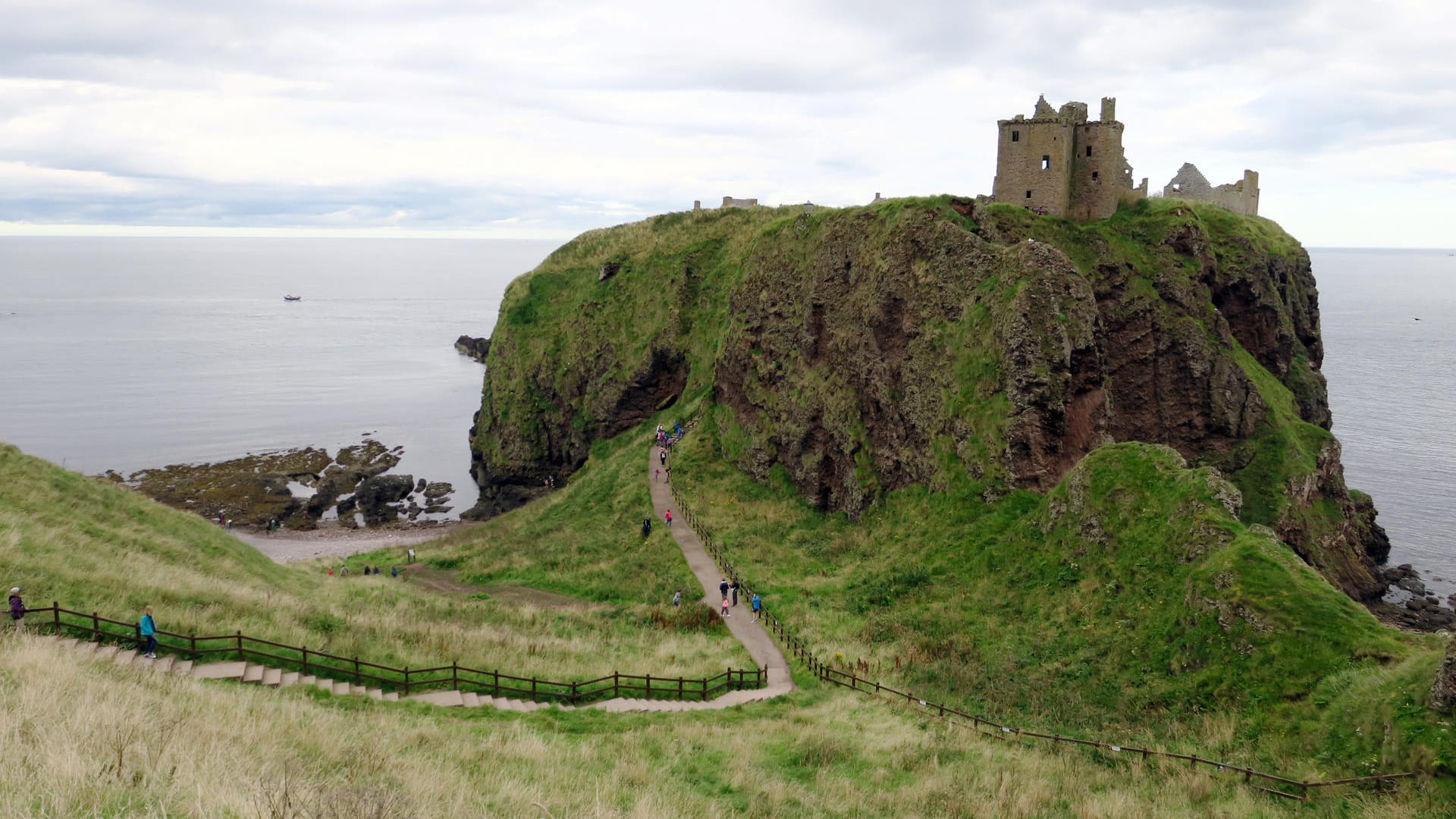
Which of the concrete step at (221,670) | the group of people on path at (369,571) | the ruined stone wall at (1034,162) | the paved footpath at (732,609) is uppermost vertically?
the ruined stone wall at (1034,162)

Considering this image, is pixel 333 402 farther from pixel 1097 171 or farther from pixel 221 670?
pixel 221 670

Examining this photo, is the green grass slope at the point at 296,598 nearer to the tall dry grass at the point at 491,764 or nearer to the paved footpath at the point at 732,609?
the paved footpath at the point at 732,609

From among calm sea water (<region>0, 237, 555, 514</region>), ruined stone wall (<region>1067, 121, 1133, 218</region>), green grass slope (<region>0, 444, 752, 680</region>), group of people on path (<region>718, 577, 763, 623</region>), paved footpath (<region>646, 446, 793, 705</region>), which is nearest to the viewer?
green grass slope (<region>0, 444, 752, 680</region>)

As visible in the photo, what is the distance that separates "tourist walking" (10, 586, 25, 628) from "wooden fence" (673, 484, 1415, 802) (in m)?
19.6

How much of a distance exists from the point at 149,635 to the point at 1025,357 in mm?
30081

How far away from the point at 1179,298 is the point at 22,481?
2041 inches

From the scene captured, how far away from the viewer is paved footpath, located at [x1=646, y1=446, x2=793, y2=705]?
26609 millimetres

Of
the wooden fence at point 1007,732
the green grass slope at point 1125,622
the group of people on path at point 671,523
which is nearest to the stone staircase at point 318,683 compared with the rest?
the wooden fence at point 1007,732

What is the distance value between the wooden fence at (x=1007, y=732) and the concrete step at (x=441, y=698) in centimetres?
1045

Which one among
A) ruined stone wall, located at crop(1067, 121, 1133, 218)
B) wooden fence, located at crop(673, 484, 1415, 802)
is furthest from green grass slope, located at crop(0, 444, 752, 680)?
ruined stone wall, located at crop(1067, 121, 1133, 218)

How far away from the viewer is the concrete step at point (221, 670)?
19891 millimetres

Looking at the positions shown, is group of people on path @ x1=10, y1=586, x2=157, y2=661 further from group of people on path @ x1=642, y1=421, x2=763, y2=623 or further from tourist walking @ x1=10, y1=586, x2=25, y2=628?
group of people on path @ x1=642, y1=421, x2=763, y2=623

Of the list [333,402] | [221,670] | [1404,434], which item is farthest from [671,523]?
[1404,434]

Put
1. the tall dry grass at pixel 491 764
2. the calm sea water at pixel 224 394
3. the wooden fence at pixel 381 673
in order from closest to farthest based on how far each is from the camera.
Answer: the tall dry grass at pixel 491 764 → the wooden fence at pixel 381 673 → the calm sea water at pixel 224 394
